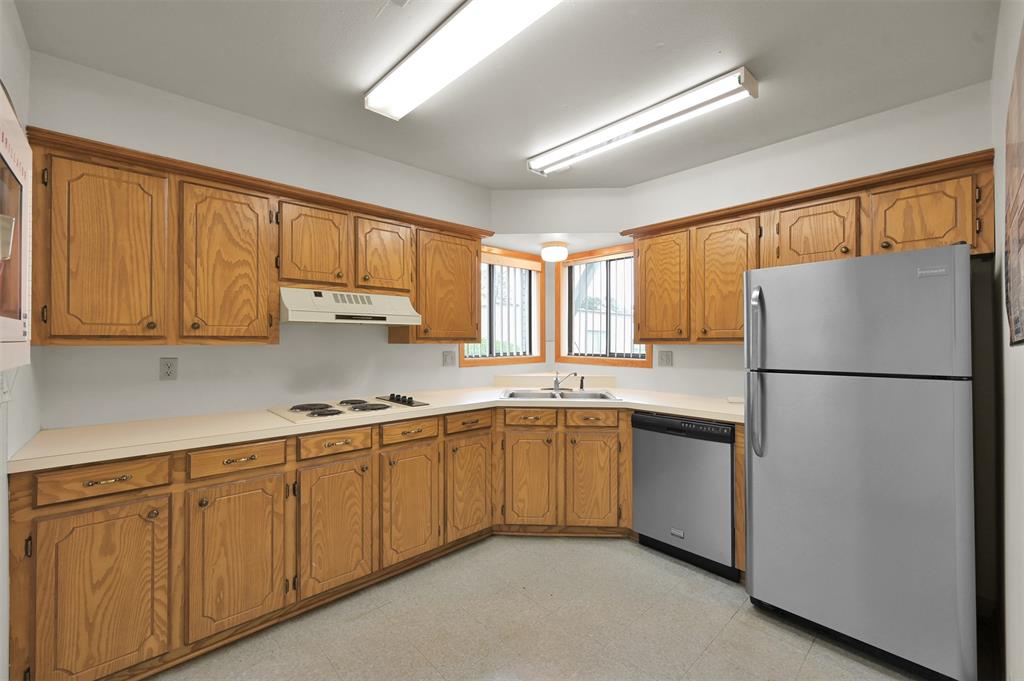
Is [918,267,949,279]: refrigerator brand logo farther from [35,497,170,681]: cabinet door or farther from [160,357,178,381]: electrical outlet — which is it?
[160,357,178,381]: electrical outlet

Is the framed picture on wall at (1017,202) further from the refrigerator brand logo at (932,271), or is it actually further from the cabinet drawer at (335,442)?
the cabinet drawer at (335,442)

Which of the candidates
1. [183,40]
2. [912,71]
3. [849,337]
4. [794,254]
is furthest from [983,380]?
[183,40]

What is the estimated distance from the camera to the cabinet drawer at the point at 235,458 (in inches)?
79.2

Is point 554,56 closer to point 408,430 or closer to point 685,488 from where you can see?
point 408,430

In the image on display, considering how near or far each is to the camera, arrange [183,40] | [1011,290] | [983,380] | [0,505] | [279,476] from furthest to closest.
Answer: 1. [279,476]
2. [983,380]
3. [183,40]
4. [0,505]
5. [1011,290]

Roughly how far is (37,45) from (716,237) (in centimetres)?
352

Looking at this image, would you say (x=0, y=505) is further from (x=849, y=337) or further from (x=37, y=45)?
Answer: (x=849, y=337)

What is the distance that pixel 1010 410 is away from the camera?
1.66 meters

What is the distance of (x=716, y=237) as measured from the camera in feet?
10.2

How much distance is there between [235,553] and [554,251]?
3.00 m

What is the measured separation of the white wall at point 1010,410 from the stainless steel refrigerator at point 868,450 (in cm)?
12

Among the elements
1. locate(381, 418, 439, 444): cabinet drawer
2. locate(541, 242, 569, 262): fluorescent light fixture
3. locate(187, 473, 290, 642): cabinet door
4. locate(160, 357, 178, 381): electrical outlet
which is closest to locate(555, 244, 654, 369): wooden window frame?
locate(541, 242, 569, 262): fluorescent light fixture

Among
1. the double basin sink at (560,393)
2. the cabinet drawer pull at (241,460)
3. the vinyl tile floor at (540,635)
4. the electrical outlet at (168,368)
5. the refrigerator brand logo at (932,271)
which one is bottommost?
the vinyl tile floor at (540,635)

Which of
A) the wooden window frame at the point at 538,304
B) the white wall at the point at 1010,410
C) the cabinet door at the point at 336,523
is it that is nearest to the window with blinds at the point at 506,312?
the wooden window frame at the point at 538,304
